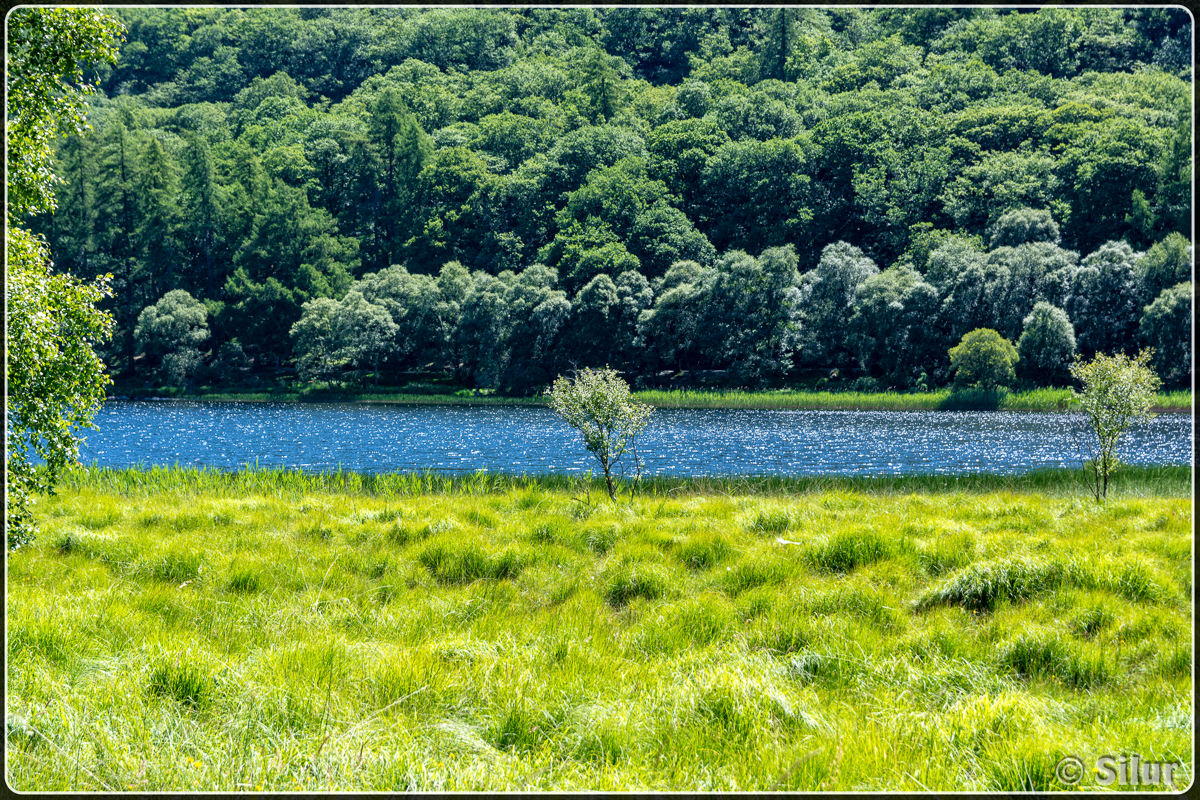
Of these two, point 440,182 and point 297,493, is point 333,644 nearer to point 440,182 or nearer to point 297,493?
point 297,493

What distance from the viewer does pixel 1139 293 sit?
60594mm

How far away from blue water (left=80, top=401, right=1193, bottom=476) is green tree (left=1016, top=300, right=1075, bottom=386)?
19.1ft

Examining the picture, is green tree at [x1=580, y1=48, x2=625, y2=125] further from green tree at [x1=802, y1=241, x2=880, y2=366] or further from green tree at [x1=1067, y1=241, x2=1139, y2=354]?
green tree at [x1=1067, y1=241, x2=1139, y2=354]

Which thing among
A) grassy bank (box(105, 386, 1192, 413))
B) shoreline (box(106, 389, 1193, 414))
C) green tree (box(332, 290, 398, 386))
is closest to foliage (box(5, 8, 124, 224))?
shoreline (box(106, 389, 1193, 414))

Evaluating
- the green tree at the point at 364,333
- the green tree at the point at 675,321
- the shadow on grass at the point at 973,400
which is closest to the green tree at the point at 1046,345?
the shadow on grass at the point at 973,400

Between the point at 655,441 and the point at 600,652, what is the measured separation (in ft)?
117

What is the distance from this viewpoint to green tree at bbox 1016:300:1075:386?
58.6 meters

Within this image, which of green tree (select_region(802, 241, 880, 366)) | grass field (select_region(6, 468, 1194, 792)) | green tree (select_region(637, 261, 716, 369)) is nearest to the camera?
grass field (select_region(6, 468, 1194, 792))

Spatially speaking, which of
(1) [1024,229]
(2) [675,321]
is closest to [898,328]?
(1) [1024,229]

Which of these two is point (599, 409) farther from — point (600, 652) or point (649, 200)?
point (649, 200)

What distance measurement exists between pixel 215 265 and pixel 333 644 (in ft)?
351

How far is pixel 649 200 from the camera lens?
9944 centimetres

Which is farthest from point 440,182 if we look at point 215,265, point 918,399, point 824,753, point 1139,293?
point 824,753

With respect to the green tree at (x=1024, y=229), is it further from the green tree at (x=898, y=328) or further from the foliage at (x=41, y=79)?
the foliage at (x=41, y=79)
